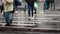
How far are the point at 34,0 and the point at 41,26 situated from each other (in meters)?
1.45

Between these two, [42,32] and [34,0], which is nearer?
[42,32]

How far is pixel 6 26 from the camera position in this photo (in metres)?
9.96

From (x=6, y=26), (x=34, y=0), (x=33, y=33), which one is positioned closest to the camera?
(x=33, y=33)

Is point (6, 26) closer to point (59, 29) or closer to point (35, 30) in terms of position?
point (35, 30)

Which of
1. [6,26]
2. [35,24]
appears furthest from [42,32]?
[6,26]

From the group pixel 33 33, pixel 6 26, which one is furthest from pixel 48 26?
pixel 6 26

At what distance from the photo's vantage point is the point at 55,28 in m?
9.58

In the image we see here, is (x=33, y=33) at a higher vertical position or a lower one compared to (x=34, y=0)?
lower

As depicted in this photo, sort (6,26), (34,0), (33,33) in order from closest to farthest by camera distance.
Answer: (33,33)
(6,26)
(34,0)

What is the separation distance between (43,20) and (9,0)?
2.33 m

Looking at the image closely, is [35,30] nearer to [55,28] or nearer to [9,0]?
[55,28]

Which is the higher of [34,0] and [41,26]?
[34,0]

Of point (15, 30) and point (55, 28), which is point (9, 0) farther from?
point (55, 28)

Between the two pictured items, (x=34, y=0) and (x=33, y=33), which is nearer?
(x=33, y=33)
